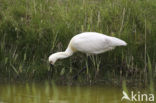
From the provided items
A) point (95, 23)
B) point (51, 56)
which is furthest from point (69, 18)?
point (51, 56)

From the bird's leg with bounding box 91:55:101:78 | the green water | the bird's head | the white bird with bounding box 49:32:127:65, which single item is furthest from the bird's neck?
the green water

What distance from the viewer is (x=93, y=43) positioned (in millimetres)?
8250

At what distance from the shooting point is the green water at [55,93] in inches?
287

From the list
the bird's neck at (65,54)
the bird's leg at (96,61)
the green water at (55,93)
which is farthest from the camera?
the bird's neck at (65,54)

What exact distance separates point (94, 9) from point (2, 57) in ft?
7.50

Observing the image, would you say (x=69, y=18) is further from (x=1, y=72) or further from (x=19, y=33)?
(x=1, y=72)

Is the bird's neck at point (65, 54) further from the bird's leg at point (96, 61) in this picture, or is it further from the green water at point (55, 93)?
the green water at point (55, 93)

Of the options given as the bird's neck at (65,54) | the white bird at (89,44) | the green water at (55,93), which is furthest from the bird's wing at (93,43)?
the green water at (55,93)

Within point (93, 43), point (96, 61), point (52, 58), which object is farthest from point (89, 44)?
point (52, 58)

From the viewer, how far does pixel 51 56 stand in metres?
8.23

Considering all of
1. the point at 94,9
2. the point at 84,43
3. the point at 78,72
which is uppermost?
the point at 94,9

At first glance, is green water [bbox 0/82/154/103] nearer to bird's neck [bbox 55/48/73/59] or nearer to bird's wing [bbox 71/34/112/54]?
bird's neck [bbox 55/48/73/59]

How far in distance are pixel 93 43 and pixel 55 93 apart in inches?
49.1

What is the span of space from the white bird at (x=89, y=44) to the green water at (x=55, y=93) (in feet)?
1.96
